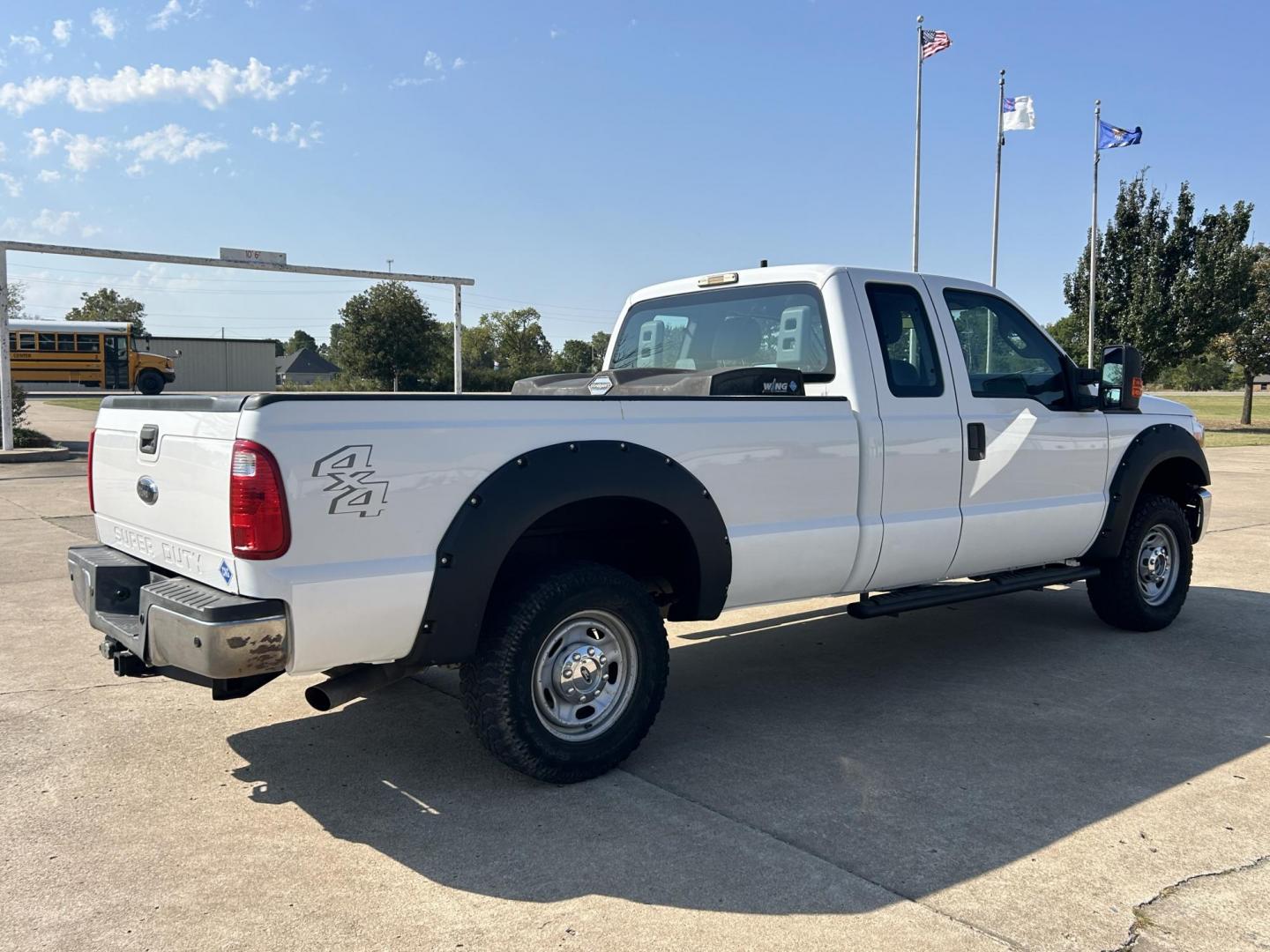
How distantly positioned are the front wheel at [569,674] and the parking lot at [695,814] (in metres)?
0.17

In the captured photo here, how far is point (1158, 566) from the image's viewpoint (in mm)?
6809

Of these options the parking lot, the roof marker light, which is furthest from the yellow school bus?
the roof marker light

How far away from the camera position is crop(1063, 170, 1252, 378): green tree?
108ft

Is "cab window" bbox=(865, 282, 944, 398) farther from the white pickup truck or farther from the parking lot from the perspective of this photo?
the parking lot

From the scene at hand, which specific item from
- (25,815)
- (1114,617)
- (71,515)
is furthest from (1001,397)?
(71,515)

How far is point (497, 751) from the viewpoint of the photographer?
3926 mm

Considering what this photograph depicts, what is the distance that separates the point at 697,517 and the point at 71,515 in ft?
30.9

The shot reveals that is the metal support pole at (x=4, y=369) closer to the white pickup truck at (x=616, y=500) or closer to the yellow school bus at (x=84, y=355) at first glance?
the white pickup truck at (x=616, y=500)

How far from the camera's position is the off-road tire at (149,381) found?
38.2m

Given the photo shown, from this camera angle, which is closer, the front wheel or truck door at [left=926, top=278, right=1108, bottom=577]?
the front wheel

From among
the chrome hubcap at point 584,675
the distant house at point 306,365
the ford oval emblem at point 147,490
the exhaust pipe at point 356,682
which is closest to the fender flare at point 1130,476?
the chrome hubcap at point 584,675

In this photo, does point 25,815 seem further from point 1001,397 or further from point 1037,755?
point 1001,397

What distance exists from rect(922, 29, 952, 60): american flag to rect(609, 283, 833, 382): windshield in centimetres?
2464

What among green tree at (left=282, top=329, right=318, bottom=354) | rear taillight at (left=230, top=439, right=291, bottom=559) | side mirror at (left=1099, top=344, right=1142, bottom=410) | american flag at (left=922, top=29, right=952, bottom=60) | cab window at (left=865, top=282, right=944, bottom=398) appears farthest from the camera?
green tree at (left=282, top=329, right=318, bottom=354)
